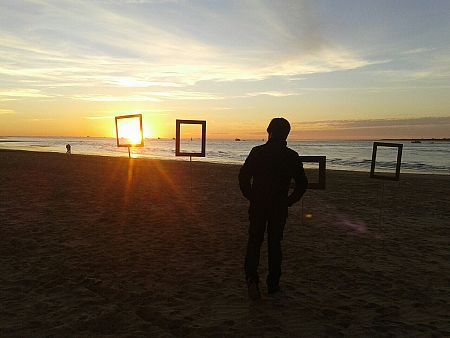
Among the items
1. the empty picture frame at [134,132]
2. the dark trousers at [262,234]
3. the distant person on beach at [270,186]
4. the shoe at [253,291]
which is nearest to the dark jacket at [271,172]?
the distant person on beach at [270,186]

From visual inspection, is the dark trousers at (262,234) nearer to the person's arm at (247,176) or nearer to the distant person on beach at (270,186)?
the distant person on beach at (270,186)

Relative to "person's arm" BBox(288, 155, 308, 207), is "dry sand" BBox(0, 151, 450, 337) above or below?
below

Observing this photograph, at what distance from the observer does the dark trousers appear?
5.06m

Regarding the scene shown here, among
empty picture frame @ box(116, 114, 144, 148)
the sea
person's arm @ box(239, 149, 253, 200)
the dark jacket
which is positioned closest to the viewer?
A: the dark jacket

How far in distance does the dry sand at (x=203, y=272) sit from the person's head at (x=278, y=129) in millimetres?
2239

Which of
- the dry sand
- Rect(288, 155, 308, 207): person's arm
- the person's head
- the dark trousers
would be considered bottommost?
the dry sand

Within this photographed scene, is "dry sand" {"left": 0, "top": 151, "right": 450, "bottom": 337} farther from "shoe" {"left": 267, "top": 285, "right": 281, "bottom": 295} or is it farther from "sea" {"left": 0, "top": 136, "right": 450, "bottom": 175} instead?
"sea" {"left": 0, "top": 136, "right": 450, "bottom": 175}

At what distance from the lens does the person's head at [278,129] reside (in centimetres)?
510

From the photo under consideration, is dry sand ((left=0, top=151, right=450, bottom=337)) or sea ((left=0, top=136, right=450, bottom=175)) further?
sea ((left=0, top=136, right=450, bottom=175))

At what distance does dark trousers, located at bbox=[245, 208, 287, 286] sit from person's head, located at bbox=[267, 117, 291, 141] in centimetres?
97

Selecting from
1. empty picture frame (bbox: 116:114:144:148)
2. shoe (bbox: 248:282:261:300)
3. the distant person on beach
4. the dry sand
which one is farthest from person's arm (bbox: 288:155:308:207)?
empty picture frame (bbox: 116:114:144:148)

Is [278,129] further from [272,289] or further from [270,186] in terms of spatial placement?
[272,289]

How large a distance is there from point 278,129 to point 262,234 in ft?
4.66

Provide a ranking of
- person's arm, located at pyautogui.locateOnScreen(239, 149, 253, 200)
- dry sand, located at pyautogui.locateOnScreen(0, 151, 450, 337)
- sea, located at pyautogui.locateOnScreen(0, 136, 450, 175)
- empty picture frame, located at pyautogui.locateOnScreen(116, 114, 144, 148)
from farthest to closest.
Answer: sea, located at pyautogui.locateOnScreen(0, 136, 450, 175), empty picture frame, located at pyautogui.locateOnScreen(116, 114, 144, 148), person's arm, located at pyautogui.locateOnScreen(239, 149, 253, 200), dry sand, located at pyautogui.locateOnScreen(0, 151, 450, 337)
